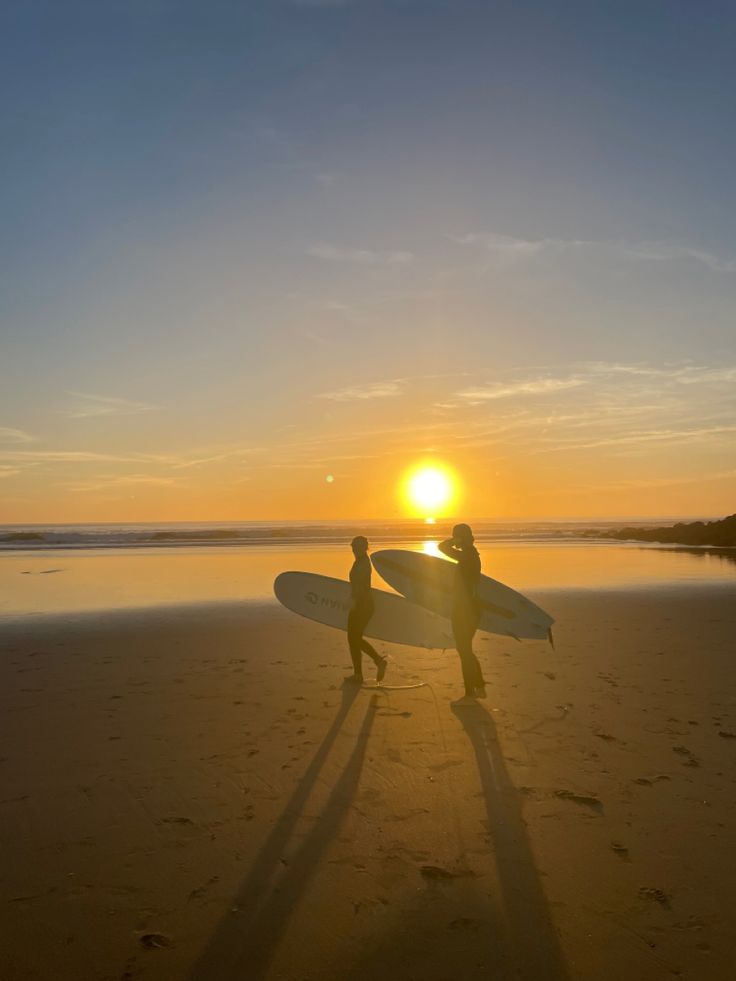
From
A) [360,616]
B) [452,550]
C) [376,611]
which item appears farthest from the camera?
[376,611]

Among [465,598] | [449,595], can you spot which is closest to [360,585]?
[465,598]

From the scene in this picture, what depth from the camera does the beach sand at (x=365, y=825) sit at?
375 centimetres

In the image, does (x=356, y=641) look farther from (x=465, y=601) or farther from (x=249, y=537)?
(x=249, y=537)

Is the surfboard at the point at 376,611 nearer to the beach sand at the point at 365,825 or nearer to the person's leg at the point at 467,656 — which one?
the beach sand at the point at 365,825

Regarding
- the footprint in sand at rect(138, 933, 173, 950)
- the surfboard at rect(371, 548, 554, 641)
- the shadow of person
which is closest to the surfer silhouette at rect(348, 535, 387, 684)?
the surfboard at rect(371, 548, 554, 641)

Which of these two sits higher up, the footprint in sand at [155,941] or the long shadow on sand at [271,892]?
the long shadow on sand at [271,892]

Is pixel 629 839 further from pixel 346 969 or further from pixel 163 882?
pixel 163 882

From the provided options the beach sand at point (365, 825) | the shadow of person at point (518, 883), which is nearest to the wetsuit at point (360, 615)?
the beach sand at point (365, 825)

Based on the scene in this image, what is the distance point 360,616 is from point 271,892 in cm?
566

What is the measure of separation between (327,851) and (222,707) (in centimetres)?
389

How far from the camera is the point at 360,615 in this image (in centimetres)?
990

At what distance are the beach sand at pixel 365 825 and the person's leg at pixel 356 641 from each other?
42cm

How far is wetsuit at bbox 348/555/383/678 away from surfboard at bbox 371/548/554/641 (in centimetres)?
202

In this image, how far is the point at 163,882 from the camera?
4426mm
